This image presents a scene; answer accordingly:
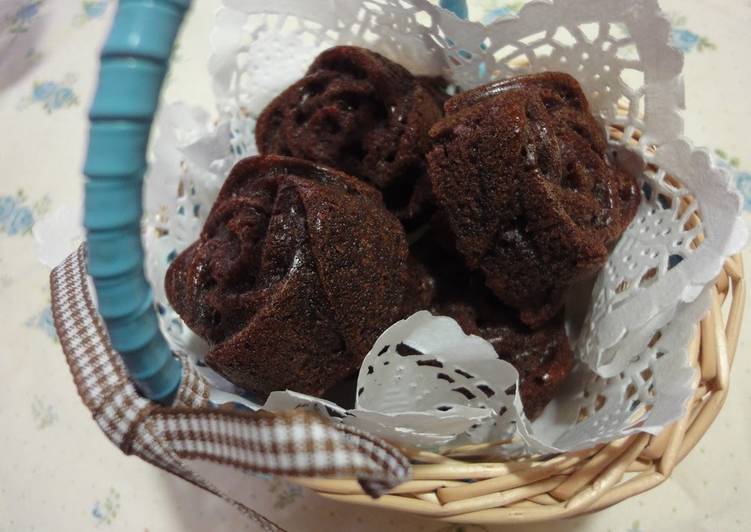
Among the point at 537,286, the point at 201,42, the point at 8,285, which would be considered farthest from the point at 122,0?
the point at 201,42

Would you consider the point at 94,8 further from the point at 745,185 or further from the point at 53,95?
the point at 745,185

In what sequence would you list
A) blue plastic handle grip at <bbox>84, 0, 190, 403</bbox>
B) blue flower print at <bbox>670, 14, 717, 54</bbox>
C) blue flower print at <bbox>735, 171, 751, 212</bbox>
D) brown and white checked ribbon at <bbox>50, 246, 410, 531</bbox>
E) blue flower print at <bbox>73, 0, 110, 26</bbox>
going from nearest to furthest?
1. blue plastic handle grip at <bbox>84, 0, 190, 403</bbox>
2. brown and white checked ribbon at <bbox>50, 246, 410, 531</bbox>
3. blue flower print at <bbox>735, 171, 751, 212</bbox>
4. blue flower print at <bbox>670, 14, 717, 54</bbox>
5. blue flower print at <bbox>73, 0, 110, 26</bbox>

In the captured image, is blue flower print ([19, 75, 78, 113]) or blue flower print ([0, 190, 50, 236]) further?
blue flower print ([19, 75, 78, 113])

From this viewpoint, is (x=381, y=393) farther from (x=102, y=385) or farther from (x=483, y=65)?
(x=483, y=65)

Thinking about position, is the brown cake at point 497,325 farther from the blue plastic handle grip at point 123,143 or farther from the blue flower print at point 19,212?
the blue flower print at point 19,212

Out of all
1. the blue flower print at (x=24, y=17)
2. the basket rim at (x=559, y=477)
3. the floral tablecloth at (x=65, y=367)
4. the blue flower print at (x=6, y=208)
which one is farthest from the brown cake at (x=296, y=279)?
the blue flower print at (x=24, y=17)

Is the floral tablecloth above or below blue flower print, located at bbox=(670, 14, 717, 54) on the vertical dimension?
below

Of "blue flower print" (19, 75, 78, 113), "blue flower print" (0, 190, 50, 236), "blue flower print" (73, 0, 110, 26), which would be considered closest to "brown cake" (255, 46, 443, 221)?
"blue flower print" (0, 190, 50, 236)

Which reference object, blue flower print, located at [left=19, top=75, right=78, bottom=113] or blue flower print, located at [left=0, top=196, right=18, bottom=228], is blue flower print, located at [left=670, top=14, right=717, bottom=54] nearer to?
blue flower print, located at [left=19, top=75, right=78, bottom=113]
